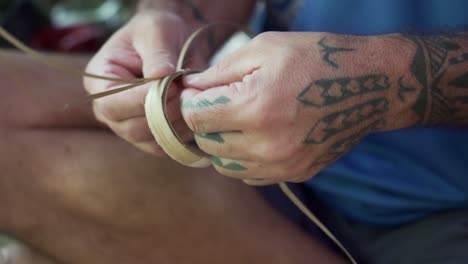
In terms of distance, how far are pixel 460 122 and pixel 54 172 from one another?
0.51 metres

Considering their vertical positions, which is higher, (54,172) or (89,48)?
(54,172)

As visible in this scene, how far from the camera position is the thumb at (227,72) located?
0.57m

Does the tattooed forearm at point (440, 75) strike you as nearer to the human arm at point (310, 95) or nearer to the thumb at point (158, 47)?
the human arm at point (310, 95)

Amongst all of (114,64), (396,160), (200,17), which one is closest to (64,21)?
(200,17)

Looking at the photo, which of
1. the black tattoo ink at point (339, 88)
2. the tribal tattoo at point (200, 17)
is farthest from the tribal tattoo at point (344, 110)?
the tribal tattoo at point (200, 17)

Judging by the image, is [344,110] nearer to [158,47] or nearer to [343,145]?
[343,145]

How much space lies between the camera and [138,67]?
2.37 ft

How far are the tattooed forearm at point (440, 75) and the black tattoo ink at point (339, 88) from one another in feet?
0.14

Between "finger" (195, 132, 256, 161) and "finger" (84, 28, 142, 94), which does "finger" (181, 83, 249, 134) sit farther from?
"finger" (84, 28, 142, 94)

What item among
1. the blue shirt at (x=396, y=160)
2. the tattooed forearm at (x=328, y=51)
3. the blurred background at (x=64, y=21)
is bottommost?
the blurred background at (x=64, y=21)

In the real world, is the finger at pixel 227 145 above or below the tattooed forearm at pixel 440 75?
below

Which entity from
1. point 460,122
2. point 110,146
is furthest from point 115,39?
point 460,122

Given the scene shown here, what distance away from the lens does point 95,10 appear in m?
1.66

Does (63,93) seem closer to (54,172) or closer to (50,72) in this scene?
(50,72)
